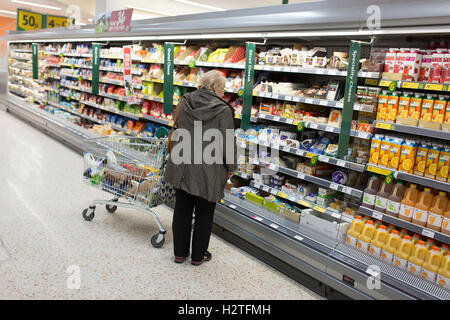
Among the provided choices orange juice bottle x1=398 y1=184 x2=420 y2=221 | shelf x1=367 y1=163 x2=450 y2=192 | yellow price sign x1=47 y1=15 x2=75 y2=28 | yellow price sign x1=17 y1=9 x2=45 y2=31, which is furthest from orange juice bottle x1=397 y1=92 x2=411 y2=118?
yellow price sign x1=17 y1=9 x2=45 y2=31

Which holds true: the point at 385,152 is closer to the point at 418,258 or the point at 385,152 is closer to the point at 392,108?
the point at 392,108

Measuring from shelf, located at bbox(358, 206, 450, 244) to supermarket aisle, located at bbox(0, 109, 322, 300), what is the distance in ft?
2.55

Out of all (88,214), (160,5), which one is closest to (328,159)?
(88,214)

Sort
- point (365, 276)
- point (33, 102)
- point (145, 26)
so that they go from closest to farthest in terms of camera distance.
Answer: point (365, 276), point (145, 26), point (33, 102)

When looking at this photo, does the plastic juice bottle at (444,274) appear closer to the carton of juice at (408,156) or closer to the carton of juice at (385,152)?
the carton of juice at (408,156)

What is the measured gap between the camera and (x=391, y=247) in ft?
9.43

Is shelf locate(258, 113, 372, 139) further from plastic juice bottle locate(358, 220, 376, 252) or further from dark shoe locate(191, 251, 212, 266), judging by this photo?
dark shoe locate(191, 251, 212, 266)

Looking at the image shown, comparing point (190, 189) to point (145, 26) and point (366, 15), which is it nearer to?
point (366, 15)

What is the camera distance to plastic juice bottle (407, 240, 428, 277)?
8.84 ft

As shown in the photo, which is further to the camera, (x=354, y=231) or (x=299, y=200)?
(x=299, y=200)

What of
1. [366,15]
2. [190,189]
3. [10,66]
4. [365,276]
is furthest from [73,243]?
[10,66]

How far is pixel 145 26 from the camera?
17.5 ft

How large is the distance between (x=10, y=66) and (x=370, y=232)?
13600mm

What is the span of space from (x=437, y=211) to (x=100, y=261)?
2.66 metres
